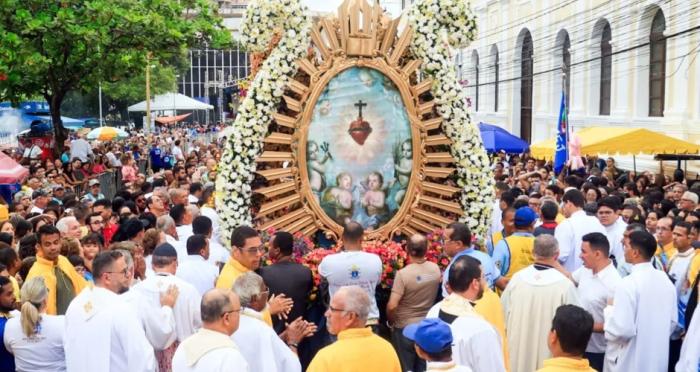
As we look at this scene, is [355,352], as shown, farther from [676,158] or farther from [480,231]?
[676,158]

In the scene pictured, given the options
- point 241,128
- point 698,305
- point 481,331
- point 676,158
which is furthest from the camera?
point 676,158

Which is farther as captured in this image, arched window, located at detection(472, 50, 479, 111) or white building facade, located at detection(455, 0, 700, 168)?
arched window, located at detection(472, 50, 479, 111)

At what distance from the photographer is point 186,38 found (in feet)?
66.8

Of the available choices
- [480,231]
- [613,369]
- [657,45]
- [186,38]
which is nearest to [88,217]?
[480,231]

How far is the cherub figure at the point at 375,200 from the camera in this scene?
11.1 metres

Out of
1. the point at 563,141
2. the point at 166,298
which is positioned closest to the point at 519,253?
the point at 166,298

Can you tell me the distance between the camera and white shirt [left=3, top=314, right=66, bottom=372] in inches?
280

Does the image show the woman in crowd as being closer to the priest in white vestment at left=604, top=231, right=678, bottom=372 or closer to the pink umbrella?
the priest in white vestment at left=604, top=231, right=678, bottom=372

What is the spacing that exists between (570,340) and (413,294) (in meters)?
3.23

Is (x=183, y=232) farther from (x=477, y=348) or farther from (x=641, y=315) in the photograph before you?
(x=477, y=348)

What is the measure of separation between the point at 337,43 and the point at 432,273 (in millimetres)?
3276

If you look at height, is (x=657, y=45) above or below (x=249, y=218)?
above

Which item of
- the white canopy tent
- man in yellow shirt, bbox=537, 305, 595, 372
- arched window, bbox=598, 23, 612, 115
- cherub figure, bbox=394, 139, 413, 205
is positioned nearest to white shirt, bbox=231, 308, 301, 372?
man in yellow shirt, bbox=537, 305, 595, 372

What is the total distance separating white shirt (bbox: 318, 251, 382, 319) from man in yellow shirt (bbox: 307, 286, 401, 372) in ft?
8.02
